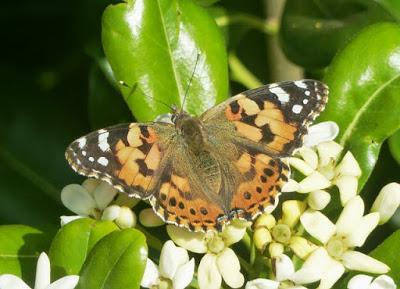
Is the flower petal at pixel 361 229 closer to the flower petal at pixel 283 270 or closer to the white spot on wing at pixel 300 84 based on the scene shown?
the flower petal at pixel 283 270

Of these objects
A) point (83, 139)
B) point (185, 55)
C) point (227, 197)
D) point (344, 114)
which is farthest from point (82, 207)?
point (344, 114)

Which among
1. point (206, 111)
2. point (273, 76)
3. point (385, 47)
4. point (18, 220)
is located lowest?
point (18, 220)

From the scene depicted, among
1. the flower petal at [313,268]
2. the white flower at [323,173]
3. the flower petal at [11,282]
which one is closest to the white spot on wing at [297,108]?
the white flower at [323,173]

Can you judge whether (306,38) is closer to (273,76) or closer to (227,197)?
(273,76)

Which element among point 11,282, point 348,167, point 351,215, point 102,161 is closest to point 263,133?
point 348,167

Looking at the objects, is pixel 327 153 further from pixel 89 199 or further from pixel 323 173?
pixel 89 199

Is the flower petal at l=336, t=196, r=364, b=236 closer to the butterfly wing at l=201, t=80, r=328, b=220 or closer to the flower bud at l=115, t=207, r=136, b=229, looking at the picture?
the butterfly wing at l=201, t=80, r=328, b=220
